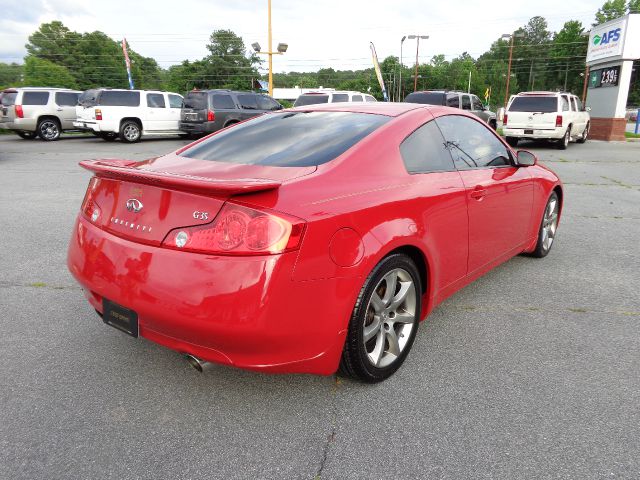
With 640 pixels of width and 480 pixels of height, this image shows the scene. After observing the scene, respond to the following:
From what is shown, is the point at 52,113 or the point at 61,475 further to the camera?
the point at 52,113

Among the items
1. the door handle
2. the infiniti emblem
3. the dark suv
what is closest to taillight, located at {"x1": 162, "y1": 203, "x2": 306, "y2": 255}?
the infiniti emblem

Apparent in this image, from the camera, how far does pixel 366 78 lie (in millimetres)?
103250

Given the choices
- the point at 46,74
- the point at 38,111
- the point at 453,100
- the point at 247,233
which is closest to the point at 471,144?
the point at 247,233

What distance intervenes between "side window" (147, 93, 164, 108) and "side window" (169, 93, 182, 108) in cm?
39

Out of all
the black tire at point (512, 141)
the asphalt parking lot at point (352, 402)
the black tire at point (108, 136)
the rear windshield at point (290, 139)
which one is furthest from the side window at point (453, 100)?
the rear windshield at point (290, 139)

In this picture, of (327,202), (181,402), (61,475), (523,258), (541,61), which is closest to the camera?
(61,475)

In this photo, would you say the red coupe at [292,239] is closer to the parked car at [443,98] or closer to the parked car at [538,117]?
the parked car at [443,98]

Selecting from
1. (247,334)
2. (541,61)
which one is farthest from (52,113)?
(541,61)

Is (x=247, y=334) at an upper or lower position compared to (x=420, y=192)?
lower

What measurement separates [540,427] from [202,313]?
1.68 metres

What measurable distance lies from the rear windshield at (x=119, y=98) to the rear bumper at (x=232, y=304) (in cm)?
1690

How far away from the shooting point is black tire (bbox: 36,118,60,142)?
61.7ft

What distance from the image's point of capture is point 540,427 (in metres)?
2.36

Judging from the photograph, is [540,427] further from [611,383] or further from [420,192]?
[420,192]
